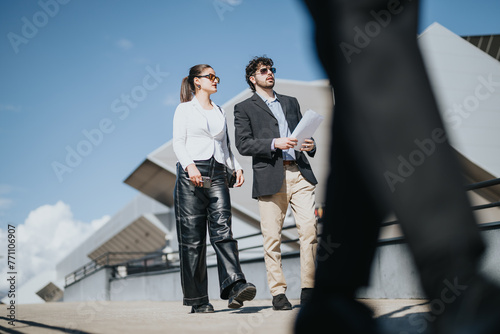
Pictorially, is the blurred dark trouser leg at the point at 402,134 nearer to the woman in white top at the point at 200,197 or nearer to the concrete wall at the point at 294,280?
the concrete wall at the point at 294,280

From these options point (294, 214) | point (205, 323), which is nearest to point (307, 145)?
point (294, 214)

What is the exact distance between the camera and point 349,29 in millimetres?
886

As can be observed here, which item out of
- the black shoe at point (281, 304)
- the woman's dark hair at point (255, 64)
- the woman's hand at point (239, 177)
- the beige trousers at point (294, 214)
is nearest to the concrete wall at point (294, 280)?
the beige trousers at point (294, 214)

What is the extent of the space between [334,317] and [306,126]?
2.57 metres

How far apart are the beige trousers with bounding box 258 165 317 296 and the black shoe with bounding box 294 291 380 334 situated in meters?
2.73

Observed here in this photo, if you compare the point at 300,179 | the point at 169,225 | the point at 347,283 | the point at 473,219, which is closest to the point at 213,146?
the point at 300,179

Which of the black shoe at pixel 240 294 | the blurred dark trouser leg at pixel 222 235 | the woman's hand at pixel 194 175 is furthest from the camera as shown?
the woman's hand at pixel 194 175

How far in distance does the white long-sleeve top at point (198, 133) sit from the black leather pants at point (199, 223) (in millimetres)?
92

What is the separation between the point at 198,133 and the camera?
3.68 metres

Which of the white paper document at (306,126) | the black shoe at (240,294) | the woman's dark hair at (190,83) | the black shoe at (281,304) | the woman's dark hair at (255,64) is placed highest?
the woman's dark hair at (255,64)

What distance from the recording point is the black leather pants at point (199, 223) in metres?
3.52

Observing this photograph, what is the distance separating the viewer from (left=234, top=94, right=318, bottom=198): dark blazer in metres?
3.71

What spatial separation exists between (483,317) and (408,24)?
53 cm

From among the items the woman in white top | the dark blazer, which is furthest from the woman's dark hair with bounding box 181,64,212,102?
the dark blazer
